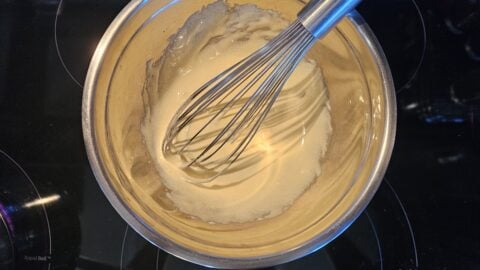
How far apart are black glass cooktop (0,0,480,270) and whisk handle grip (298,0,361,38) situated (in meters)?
0.31

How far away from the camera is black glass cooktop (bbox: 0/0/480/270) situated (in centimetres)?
96

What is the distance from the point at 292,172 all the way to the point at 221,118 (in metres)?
0.17

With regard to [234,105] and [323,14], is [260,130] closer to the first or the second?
[234,105]

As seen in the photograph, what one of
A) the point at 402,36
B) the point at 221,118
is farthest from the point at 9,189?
the point at 402,36

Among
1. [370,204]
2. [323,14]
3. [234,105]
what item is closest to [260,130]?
[234,105]

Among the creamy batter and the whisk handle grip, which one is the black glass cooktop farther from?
the whisk handle grip

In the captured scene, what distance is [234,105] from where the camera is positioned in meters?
1.01

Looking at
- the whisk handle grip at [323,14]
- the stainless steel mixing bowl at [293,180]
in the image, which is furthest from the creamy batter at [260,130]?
the whisk handle grip at [323,14]

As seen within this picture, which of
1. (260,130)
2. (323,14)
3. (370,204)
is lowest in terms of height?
(370,204)

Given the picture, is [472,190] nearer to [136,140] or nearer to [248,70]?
[248,70]

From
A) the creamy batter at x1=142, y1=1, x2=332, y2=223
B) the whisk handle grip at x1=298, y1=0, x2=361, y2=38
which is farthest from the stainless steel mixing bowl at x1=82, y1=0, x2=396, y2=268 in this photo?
the whisk handle grip at x1=298, y1=0, x2=361, y2=38

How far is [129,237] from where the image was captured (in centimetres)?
96

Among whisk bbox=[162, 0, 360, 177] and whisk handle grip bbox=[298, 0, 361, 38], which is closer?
whisk handle grip bbox=[298, 0, 361, 38]

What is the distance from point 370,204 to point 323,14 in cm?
42
